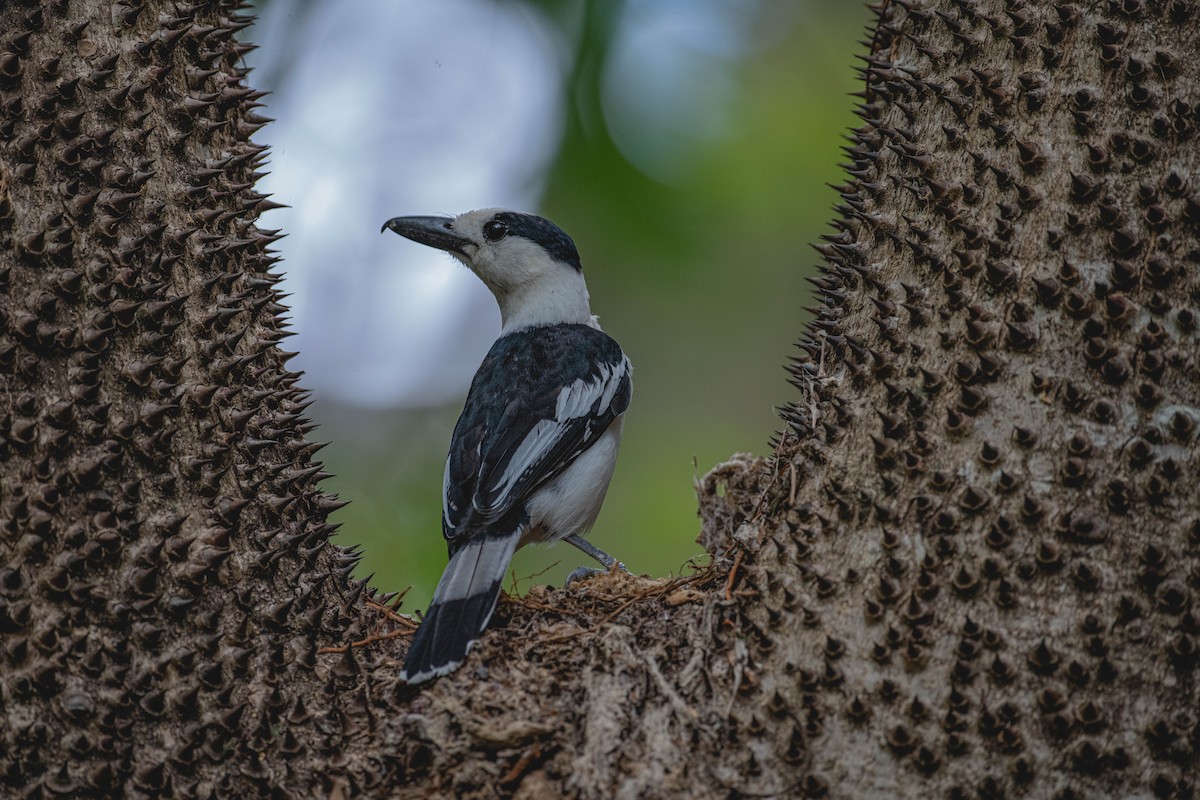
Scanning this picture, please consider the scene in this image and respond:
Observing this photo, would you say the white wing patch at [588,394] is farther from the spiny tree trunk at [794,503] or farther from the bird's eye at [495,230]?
the spiny tree trunk at [794,503]

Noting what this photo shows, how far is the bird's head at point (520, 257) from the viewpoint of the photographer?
5375mm

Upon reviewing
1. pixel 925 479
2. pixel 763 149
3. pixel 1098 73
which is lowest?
pixel 925 479

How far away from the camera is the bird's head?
538 cm

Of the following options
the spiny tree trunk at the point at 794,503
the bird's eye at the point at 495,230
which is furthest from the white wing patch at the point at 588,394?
the spiny tree trunk at the point at 794,503

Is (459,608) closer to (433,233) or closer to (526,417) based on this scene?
(526,417)

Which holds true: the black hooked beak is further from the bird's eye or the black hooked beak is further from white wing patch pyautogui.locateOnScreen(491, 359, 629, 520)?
white wing patch pyautogui.locateOnScreen(491, 359, 629, 520)

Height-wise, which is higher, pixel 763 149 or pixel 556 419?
Result: pixel 763 149

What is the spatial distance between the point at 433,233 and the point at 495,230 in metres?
0.34

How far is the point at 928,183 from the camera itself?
2.53 m

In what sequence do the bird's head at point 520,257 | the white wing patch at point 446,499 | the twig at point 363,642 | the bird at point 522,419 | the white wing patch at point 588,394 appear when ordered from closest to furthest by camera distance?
the twig at point 363,642 → the bird at point 522,419 → the white wing patch at point 446,499 → the white wing patch at point 588,394 → the bird's head at point 520,257

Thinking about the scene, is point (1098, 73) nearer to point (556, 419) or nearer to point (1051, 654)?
point (1051, 654)

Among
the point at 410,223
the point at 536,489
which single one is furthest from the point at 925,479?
the point at 410,223

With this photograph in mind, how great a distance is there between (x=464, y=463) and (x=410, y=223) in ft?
5.45

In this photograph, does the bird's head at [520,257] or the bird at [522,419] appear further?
the bird's head at [520,257]
